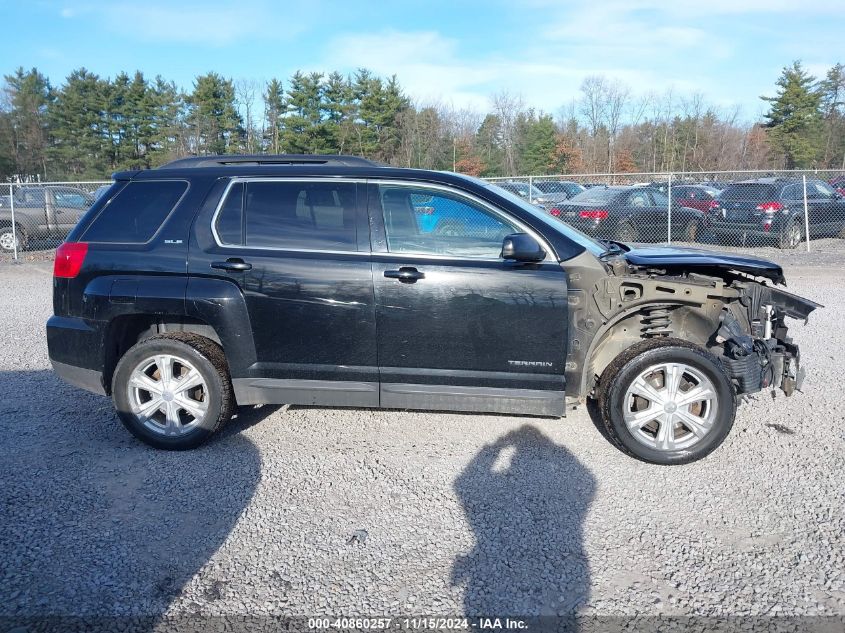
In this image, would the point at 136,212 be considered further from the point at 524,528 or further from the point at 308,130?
the point at 308,130

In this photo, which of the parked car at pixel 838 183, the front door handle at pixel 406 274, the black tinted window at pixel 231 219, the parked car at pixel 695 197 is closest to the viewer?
the front door handle at pixel 406 274

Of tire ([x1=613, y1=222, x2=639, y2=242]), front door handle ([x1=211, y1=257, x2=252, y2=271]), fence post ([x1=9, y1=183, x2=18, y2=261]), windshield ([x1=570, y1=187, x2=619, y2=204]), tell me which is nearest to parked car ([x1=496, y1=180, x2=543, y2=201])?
windshield ([x1=570, y1=187, x2=619, y2=204])

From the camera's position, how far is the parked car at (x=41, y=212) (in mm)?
15766

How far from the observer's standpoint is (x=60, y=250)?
4.52 metres

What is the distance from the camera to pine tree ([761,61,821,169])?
47156 mm

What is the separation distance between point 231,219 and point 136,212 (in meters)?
0.71

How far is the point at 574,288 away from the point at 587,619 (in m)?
2.02

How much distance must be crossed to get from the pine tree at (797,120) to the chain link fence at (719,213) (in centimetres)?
3694

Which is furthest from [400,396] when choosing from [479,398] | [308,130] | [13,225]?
[308,130]

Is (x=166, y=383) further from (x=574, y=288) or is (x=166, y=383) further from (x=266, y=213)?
(x=574, y=288)

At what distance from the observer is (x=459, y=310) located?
13.5ft

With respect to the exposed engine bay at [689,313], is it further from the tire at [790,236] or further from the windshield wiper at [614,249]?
the tire at [790,236]

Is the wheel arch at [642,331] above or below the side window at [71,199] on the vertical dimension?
below

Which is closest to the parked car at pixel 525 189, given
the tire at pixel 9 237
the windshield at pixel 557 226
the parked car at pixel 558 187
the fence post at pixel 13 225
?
the parked car at pixel 558 187
